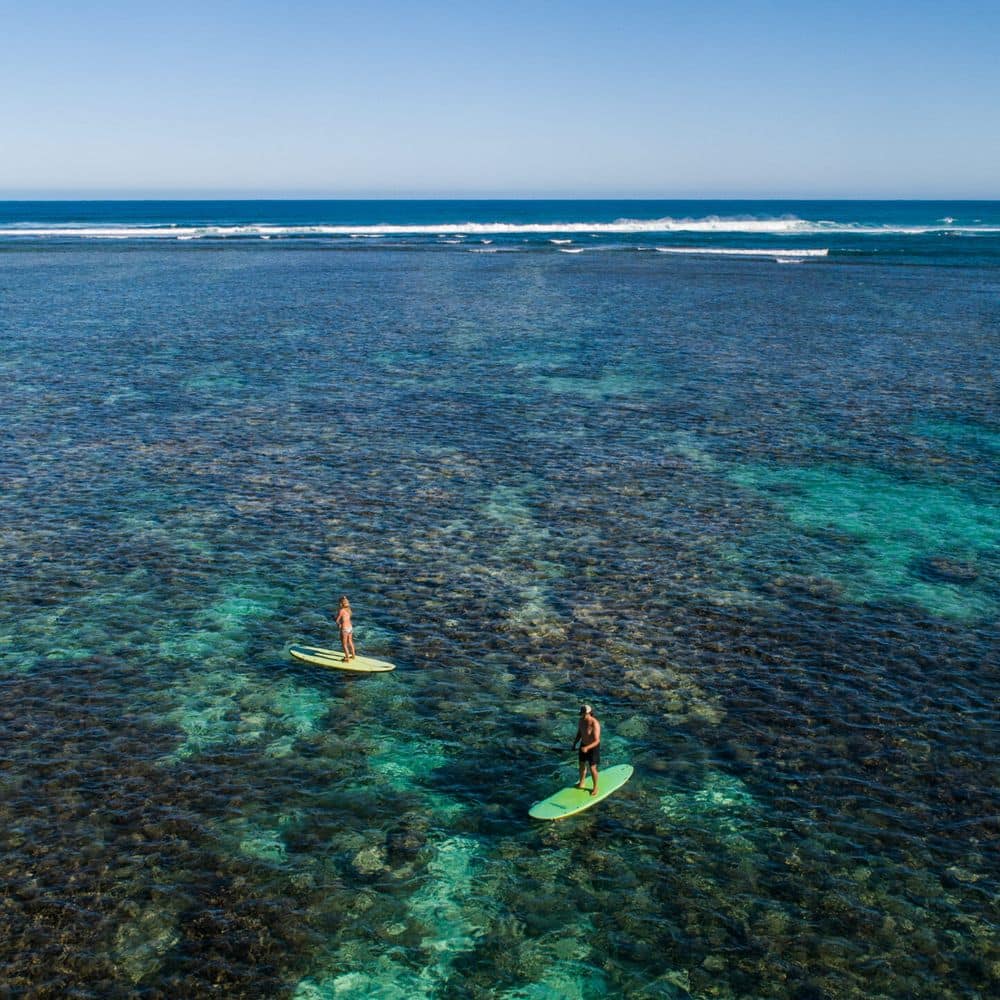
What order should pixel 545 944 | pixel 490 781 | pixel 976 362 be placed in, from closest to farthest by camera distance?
pixel 545 944
pixel 490 781
pixel 976 362

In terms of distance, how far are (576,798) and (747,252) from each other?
161924mm

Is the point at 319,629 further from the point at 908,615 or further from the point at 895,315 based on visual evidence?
the point at 895,315

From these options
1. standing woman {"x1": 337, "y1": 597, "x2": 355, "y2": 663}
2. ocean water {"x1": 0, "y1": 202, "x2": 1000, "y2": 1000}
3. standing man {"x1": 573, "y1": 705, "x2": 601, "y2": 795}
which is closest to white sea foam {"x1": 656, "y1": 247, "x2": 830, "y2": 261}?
ocean water {"x1": 0, "y1": 202, "x2": 1000, "y2": 1000}

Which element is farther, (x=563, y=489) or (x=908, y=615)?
(x=563, y=489)

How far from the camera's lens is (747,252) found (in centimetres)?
16812

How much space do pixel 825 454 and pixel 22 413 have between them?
148 feet

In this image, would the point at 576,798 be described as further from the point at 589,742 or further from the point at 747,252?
the point at 747,252

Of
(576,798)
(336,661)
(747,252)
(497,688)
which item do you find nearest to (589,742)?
(576,798)

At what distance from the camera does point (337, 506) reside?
39.8 metres

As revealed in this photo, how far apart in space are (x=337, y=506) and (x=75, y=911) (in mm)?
23219

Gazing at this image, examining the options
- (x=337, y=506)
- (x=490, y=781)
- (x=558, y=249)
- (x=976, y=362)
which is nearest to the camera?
(x=490, y=781)

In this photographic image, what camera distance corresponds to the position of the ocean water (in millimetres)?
17641

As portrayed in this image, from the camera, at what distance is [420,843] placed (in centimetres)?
2014

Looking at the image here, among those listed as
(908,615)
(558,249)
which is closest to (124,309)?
(908,615)
